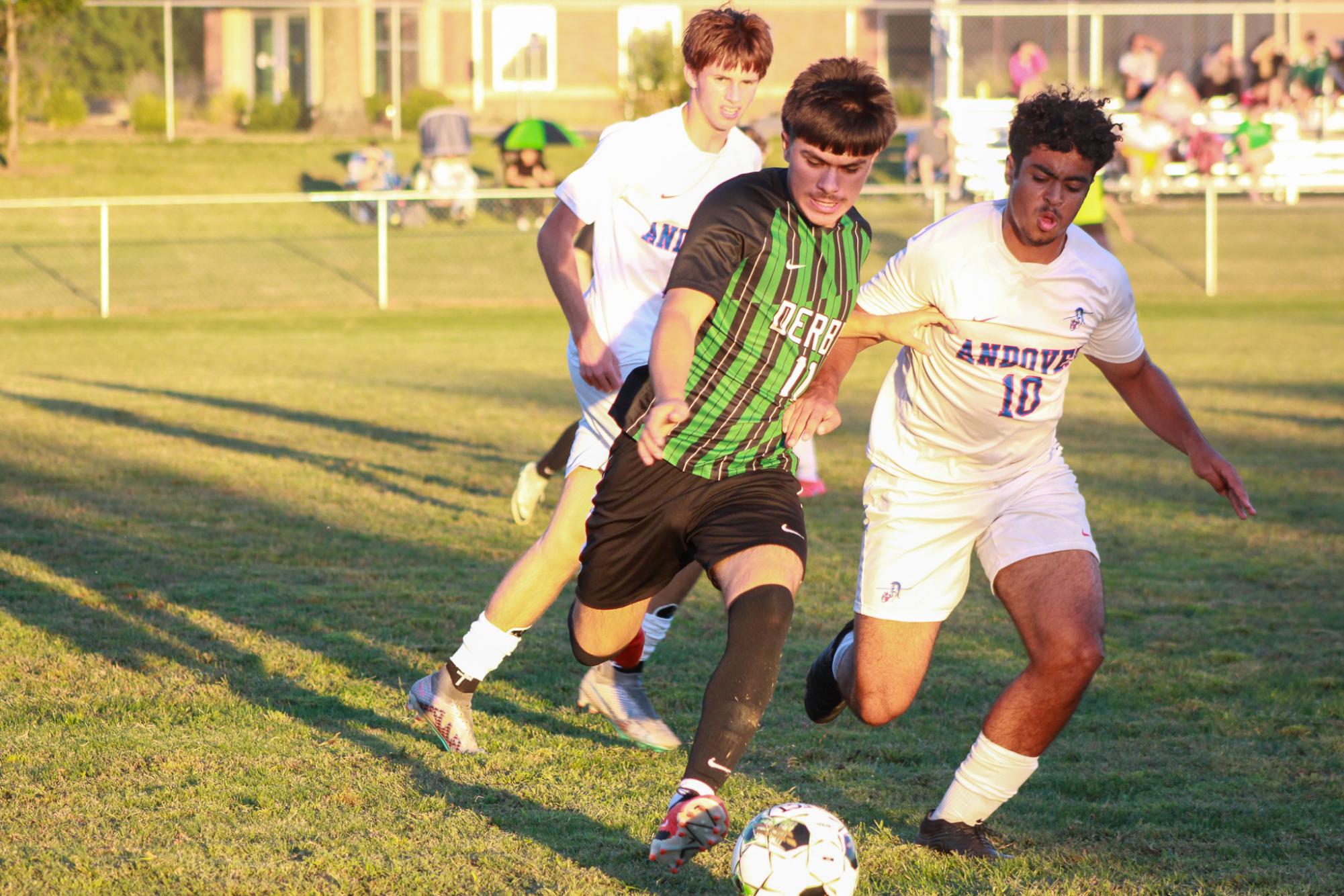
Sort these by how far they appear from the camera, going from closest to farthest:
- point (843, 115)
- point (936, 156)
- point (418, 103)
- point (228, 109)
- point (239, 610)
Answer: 1. point (843, 115)
2. point (239, 610)
3. point (936, 156)
4. point (418, 103)
5. point (228, 109)

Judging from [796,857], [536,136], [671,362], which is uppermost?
[536,136]

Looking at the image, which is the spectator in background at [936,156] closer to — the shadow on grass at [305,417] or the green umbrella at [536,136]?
the green umbrella at [536,136]

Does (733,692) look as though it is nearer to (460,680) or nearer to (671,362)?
(671,362)

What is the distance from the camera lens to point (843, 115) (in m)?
3.70

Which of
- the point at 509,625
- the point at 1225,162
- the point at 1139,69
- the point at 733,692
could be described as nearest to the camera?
the point at 733,692

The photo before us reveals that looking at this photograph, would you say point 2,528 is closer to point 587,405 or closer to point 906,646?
point 587,405

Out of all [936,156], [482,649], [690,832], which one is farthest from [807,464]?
[936,156]

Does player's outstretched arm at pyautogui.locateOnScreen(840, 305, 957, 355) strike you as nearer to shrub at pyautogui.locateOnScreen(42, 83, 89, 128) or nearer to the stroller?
the stroller

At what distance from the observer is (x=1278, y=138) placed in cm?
2686

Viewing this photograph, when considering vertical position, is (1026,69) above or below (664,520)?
above

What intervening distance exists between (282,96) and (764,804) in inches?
1197

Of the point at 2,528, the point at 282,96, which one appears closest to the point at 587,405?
the point at 2,528

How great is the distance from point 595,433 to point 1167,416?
1.67 metres

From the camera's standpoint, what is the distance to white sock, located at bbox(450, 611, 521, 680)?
4324mm
